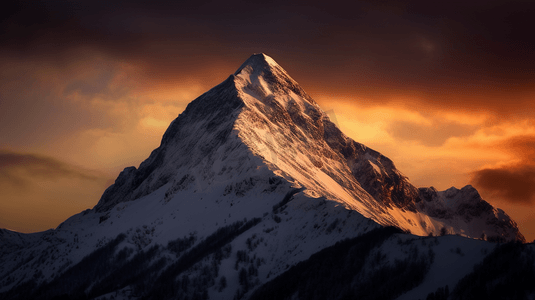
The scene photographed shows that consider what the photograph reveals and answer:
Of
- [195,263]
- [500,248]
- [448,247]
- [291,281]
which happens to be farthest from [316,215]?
[500,248]

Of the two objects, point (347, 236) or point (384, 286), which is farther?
point (347, 236)

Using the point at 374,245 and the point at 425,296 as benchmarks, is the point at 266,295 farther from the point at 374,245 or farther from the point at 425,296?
the point at 425,296

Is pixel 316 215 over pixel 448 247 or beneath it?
over

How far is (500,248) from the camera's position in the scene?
4515 inches

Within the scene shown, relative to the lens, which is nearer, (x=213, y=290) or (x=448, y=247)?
(x=448, y=247)

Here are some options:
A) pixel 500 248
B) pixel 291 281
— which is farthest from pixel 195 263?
pixel 500 248

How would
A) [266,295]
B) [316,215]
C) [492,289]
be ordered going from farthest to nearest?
[316,215]
[266,295]
[492,289]

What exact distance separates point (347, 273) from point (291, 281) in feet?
61.8

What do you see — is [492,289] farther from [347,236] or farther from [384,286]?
[347,236]

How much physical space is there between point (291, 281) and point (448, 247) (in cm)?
4725

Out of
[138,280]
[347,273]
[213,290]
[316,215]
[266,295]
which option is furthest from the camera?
[138,280]

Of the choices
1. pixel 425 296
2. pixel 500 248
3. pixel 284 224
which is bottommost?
pixel 425 296

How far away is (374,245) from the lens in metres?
145

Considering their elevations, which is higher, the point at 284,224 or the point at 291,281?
the point at 284,224
